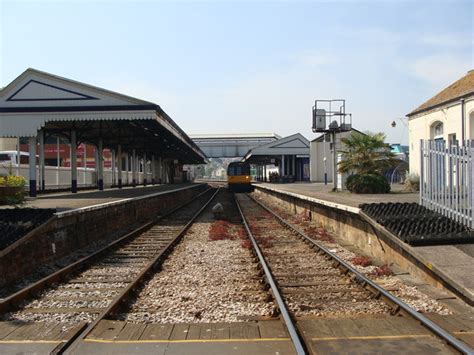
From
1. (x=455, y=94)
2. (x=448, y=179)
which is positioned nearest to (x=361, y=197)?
(x=455, y=94)

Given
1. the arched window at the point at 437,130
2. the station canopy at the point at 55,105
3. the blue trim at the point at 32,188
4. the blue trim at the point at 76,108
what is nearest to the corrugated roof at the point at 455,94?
the arched window at the point at 437,130

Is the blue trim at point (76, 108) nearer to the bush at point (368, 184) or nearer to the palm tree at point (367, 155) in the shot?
the palm tree at point (367, 155)

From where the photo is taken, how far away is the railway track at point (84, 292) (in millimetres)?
6340

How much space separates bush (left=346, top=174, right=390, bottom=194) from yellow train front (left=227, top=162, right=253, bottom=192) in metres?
24.4

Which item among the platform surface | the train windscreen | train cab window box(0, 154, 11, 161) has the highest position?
train cab window box(0, 154, 11, 161)

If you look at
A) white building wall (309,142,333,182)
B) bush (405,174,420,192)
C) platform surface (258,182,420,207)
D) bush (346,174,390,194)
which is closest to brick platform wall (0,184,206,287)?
platform surface (258,182,420,207)

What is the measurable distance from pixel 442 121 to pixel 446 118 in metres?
0.60

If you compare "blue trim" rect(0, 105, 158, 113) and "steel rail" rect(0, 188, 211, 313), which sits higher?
"blue trim" rect(0, 105, 158, 113)

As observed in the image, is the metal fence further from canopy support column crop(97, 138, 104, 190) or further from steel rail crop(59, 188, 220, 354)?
canopy support column crop(97, 138, 104, 190)

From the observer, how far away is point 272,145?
59.1 m

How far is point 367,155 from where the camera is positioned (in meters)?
24.5

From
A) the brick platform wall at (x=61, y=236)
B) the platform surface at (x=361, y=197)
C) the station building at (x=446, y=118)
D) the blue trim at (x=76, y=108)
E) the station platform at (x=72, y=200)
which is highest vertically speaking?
the blue trim at (x=76, y=108)

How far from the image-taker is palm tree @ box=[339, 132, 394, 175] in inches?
963

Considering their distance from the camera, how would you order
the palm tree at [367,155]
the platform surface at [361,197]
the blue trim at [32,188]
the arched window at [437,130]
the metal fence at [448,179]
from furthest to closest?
the palm tree at [367,155], the arched window at [437,130], the blue trim at [32,188], the platform surface at [361,197], the metal fence at [448,179]
